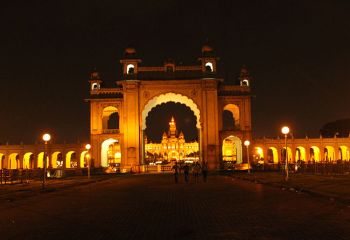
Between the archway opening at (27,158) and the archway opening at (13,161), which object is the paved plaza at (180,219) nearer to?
the archway opening at (27,158)

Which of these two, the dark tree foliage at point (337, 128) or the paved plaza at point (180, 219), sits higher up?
the dark tree foliage at point (337, 128)

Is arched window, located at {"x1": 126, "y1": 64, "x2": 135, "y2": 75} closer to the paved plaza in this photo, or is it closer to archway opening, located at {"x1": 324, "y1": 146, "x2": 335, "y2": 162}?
archway opening, located at {"x1": 324, "y1": 146, "x2": 335, "y2": 162}

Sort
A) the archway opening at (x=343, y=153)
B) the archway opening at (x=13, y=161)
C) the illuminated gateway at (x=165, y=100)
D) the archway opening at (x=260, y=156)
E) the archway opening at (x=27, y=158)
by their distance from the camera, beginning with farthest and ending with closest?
the archway opening at (x=343, y=153)
the archway opening at (x=13, y=161)
the archway opening at (x=27, y=158)
the archway opening at (x=260, y=156)
the illuminated gateway at (x=165, y=100)

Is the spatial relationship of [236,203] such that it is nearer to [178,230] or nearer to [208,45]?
[178,230]

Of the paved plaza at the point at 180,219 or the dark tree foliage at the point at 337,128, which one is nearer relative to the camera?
the paved plaza at the point at 180,219

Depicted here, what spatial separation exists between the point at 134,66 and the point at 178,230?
4896 centimetres

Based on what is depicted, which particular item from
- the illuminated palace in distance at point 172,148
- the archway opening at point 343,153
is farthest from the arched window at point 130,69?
the illuminated palace in distance at point 172,148

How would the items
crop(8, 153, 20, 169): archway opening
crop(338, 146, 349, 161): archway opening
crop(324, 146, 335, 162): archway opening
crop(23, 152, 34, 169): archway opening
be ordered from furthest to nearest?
crop(338, 146, 349, 161): archway opening, crop(324, 146, 335, 162): archway opening, crop(8, 153, 20, 169): archway opening, crop(23, 152, 34, 169): archway opening

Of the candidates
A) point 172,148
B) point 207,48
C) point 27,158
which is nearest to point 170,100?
point 207,48

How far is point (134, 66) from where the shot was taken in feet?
190

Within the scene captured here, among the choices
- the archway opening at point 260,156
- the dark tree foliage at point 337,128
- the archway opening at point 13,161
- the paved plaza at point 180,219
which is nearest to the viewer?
the paved plaza at point 180,219

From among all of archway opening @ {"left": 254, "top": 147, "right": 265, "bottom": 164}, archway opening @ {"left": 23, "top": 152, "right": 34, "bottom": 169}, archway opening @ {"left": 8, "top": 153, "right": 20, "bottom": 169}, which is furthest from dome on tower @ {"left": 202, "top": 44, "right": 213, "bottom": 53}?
archway opening @ {"left": 8, "top": 153, "right": 20, "bottom": 169}

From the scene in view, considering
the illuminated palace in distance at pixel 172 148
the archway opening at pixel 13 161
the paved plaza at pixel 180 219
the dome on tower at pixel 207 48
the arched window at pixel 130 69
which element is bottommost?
the paved plaza at pixel 180 219

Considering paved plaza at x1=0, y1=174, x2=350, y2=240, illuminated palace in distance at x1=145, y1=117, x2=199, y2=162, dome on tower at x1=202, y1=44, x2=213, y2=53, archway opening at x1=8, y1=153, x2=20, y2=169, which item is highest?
dome on tower at x1=202, y1=44, x2=213, y2=53
